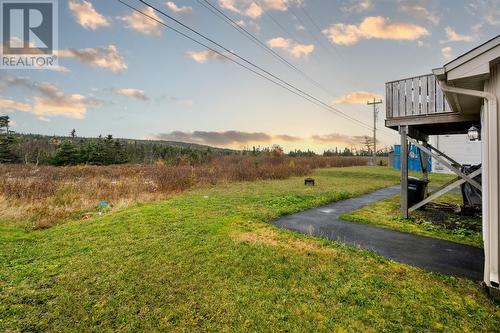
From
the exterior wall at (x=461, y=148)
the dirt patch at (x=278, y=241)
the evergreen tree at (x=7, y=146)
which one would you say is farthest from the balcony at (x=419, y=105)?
the evergreen tree at (x=7, y=146)

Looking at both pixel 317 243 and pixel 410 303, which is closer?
pixel 410 303

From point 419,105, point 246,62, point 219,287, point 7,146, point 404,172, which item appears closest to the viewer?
point 219,287

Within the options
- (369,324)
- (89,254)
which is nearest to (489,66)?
(369,324)

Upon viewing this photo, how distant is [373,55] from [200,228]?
50.7 ft

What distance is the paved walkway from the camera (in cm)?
385

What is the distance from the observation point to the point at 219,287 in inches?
123

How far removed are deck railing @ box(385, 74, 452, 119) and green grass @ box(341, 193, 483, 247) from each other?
9.99 feet

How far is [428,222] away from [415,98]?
11.6 ft

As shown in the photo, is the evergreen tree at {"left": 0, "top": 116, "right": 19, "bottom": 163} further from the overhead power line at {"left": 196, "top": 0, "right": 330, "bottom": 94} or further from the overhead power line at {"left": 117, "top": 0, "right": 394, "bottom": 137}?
the overhead power line at {"left": 196, "top": 0, "right": 330, "bottom": 94}

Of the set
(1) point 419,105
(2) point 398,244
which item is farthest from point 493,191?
(1) point 419,105

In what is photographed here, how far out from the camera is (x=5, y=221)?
6676 mm

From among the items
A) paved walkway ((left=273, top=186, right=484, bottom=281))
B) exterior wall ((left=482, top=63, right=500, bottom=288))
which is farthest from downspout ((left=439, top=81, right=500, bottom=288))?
paved walkway ((left=273, top=186, right=484, bottom=281))

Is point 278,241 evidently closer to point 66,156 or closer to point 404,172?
point 404,172

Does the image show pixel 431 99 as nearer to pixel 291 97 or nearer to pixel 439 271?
pixel 439 271
